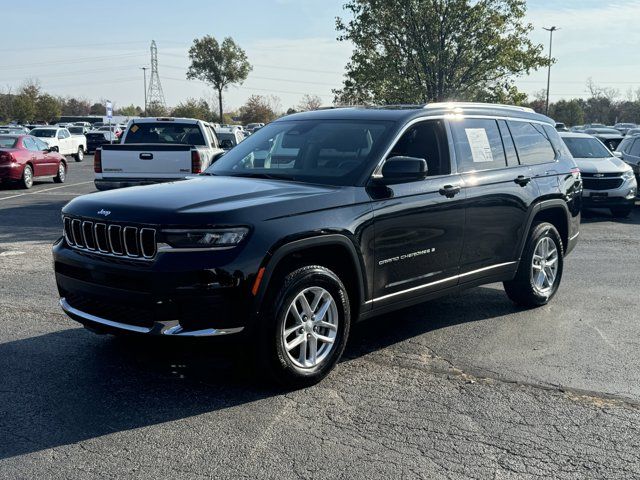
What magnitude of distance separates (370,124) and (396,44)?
65.9ft

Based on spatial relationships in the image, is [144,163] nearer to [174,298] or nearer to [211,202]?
[211,202]

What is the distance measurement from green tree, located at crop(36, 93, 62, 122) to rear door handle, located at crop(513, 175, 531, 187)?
270 ft

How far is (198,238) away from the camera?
4375mm

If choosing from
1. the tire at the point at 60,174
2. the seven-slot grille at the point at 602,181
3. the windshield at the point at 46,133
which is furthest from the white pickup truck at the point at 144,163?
the windshield at the point at 46,133

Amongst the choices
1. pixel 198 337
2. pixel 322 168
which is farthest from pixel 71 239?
pixel 322 168

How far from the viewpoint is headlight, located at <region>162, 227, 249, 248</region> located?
4363mm

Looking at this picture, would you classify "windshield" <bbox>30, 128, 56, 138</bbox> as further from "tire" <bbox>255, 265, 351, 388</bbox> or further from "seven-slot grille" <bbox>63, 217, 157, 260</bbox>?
"tire" <bbox>255, 265, 351, 388</bbox>

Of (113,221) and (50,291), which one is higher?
(113,221)

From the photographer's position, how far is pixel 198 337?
14.3ft

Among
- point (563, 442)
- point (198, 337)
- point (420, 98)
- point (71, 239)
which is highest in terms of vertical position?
point (420, 98)

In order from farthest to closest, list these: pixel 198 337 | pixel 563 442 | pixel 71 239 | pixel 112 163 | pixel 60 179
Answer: pixel 60 179 → pixel 112 163 → pixel 71 239 → pixel 198 337 → pixel 563 442

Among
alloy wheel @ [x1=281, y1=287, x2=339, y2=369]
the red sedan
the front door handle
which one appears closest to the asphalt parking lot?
alloy wheel @ [x1=281, y1=287, x2=339, y2=369]

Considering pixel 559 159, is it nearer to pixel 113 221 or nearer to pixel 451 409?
pixel 451 409

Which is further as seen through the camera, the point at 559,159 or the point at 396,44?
the point at 396,44
